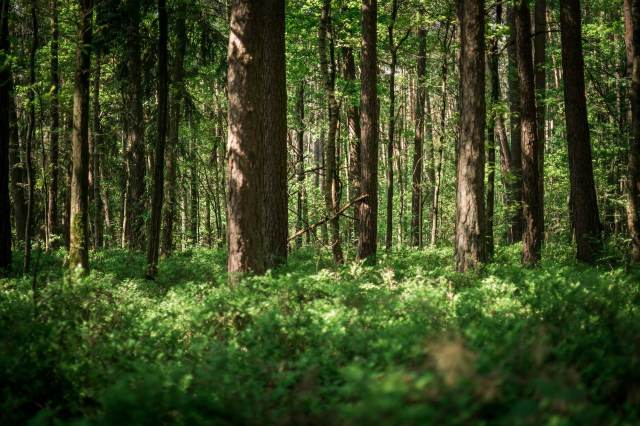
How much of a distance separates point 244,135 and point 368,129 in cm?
615

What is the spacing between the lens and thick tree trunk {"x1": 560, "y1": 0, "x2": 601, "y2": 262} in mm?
13195

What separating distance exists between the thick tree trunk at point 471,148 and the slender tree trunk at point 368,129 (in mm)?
3490

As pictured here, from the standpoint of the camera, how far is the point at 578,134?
13258 millimetres

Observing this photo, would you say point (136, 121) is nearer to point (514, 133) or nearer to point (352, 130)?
point (352, 130)

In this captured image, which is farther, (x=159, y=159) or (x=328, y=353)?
(x=159, y=159)

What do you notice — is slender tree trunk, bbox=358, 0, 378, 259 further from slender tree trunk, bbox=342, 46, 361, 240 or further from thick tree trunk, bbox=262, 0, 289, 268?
thick tree trunk, bbox=262, 0, 289, 268

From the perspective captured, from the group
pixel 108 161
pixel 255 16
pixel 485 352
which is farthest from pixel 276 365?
pixel 108 161

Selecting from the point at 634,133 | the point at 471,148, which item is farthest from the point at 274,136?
the point at 634,133

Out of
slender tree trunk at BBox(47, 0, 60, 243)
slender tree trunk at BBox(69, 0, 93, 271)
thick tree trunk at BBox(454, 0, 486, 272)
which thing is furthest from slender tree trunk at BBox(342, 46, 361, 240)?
slender tree trunk at BBox(47, 0, 60, 243)

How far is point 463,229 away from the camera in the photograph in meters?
10.9

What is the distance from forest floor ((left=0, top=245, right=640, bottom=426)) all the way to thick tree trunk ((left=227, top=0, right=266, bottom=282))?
90cm

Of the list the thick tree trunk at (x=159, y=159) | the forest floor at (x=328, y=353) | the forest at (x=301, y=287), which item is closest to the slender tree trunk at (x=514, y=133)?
the forest at (x=301, y=287)

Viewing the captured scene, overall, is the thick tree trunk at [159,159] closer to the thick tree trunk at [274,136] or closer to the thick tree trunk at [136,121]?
the thick tree trunk at [136,121]

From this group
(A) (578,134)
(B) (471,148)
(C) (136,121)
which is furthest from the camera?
(C) (136,121)
